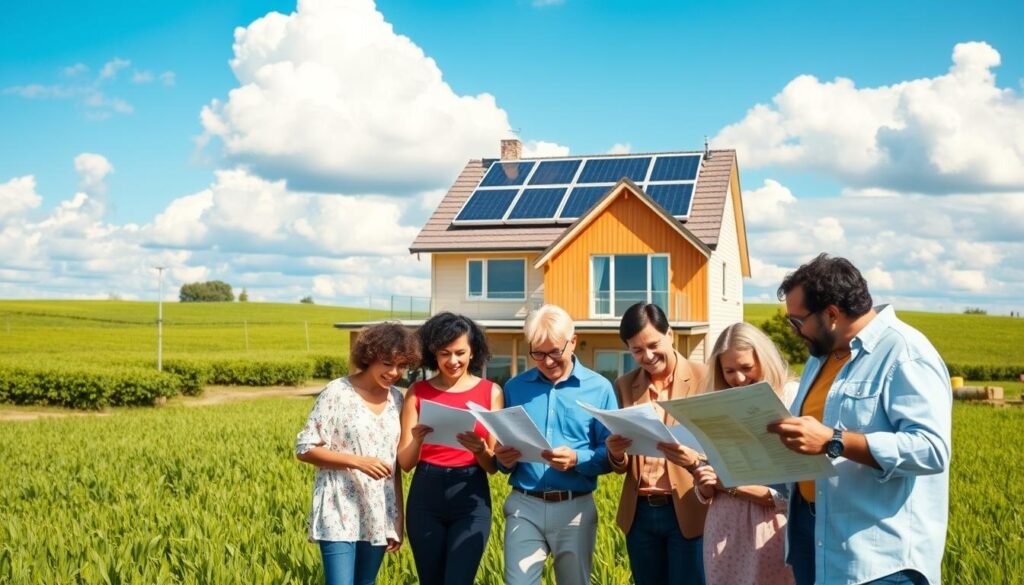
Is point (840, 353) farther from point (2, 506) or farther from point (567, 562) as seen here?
point (2, 506)

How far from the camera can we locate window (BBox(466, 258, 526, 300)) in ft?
84.7

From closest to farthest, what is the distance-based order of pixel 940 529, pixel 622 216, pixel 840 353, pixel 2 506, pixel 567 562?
pixel 940 529 → pixel 840 353 → pixel 567 562 → pixel 2 506 → pixel 622 216

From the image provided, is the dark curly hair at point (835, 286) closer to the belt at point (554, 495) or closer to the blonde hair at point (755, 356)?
the blonde hair at point (755, 356)

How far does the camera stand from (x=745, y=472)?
10.6 ft

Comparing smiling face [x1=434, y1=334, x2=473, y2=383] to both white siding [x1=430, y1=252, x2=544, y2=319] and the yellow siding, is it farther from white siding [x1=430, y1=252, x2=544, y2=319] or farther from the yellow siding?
white siding [x1=430, y1=252, x2=544, y2=319]

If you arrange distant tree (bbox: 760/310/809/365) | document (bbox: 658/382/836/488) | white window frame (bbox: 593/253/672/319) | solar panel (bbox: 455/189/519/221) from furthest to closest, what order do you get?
distant tree (bbox: 760/310/809/365), solar panel (bbox: 455/189/519/221), white window frame (bbox: 593/253/672/319), document (bbox: 658/382/836/488)

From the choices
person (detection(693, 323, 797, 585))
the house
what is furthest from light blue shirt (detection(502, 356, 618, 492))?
the house

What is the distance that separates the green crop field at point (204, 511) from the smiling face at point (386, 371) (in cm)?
166

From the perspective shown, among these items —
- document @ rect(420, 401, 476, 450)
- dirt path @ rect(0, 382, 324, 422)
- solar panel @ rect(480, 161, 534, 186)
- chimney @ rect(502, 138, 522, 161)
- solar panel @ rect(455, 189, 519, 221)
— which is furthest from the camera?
chimney @ rect(502, 138, 522, 161)

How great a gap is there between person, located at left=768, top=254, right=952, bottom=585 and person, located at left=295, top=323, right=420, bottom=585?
191 cm

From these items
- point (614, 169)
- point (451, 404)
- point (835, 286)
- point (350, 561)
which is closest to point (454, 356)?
point (451, 404)

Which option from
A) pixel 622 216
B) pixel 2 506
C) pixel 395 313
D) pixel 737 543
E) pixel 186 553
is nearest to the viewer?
pixel 737 543

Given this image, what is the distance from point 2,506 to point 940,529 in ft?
28.5

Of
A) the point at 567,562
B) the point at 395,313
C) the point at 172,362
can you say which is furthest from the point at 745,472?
the point at 172,362
